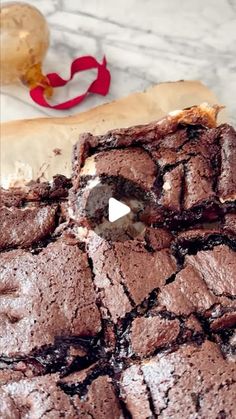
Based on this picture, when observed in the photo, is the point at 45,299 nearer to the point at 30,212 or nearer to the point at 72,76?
the point at 30,212

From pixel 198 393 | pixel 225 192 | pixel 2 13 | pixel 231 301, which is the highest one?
pixel 2 13

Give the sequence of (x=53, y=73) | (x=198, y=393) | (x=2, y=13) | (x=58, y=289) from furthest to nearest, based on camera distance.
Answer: (x=53, y=73) → (x=2, y=13) → (x=58, y=289) → (x=198, y=393)

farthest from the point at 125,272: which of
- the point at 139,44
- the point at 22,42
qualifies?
the point at 139,44

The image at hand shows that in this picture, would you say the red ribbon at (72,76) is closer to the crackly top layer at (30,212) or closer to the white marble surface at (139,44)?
the white marble surface at (139,44)

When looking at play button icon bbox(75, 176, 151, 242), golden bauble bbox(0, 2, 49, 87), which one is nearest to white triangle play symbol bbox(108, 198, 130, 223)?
play button icon bbox(75, 176, 151, 242)

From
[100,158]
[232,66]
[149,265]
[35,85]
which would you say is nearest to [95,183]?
[100,158]

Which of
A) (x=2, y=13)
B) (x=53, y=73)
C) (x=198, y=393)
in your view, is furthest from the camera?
(x=53, y=73)

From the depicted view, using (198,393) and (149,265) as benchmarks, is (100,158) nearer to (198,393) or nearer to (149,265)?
(149,265)

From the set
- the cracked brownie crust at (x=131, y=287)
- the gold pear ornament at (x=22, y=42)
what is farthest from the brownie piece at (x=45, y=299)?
the gold pear ornament at (x=22, y=42)
